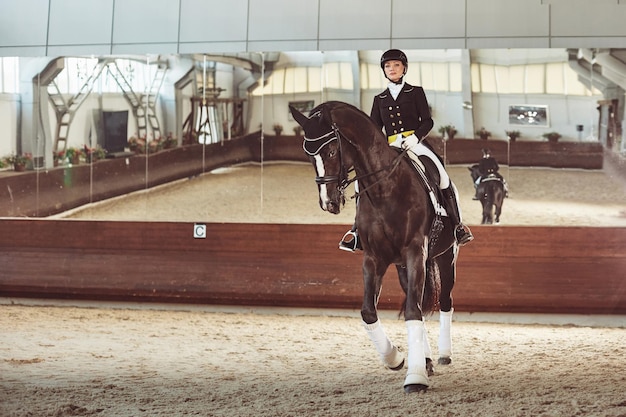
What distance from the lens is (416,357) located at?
5.16 metres

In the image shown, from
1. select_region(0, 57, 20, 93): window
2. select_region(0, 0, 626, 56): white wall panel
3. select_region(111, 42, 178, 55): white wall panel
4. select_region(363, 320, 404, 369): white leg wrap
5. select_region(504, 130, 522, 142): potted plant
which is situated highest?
select_region(0, 0, 626, 56): white wall panel

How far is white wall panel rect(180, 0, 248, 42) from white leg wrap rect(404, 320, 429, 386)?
4882 millimetres

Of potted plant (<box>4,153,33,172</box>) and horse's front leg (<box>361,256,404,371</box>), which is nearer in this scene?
horse's front leg (<box>361,256,404,371</box>)

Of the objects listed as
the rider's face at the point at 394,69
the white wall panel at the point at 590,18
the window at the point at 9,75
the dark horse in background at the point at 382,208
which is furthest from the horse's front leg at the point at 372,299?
the window at the point at 9,75

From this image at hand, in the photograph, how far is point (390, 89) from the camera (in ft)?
18.9

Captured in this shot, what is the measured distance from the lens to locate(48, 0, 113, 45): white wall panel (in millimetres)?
9625

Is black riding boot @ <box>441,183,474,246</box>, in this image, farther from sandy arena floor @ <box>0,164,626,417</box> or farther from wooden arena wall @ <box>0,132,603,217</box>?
wooden arena wall @ <box>0,132,603,217</box>

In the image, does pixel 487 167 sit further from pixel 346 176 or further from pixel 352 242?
pixel 346 176

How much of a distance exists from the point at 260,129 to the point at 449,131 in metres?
1.72

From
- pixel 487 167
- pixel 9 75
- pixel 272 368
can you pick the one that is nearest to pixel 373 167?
pixel 272 368

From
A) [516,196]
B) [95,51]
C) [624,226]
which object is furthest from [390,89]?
[95,51]

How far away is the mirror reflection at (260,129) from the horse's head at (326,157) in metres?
3.40

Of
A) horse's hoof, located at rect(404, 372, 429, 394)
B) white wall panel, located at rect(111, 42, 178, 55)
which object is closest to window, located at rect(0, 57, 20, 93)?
white wall panel, located at rect(111, 42, 178, 55)

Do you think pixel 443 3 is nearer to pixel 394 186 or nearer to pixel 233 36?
pixel 233 36
